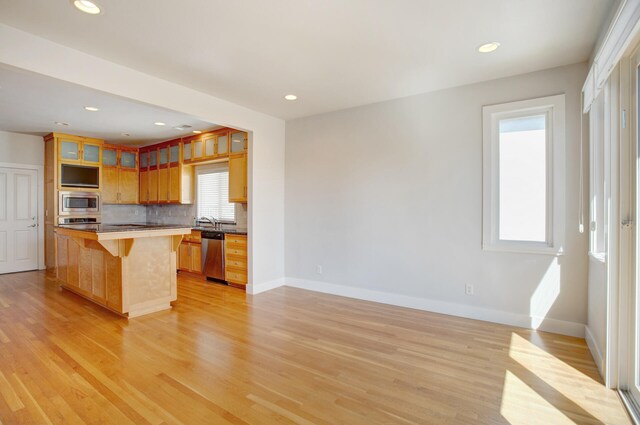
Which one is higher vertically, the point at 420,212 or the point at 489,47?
the point at 489,47

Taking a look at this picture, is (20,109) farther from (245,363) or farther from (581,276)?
(581,276)

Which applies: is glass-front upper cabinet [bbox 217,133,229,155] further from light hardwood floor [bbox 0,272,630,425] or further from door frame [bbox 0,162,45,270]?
door frame [bbox 0,162,45,270]

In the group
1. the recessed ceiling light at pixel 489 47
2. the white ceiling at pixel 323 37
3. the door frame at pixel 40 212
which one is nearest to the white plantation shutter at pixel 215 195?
the white ceiling at pixel 323 37

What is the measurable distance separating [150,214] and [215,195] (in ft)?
8.37

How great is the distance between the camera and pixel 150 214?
7.68m

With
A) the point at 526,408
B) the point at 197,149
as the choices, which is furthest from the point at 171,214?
the point at 526,408

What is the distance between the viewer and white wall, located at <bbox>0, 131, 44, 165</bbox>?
18.8 ft

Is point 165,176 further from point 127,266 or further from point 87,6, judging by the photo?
point 87,6

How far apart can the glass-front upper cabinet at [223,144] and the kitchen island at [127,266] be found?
179cm

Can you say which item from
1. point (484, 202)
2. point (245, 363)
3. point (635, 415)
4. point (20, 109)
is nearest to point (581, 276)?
point (484, 202)

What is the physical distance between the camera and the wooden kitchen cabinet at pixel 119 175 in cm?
657

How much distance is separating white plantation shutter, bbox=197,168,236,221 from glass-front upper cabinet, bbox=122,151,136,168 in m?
1.84

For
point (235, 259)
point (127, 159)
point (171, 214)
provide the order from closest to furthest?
A: point (235, 259) → point (127, 159) → point (171, 214)

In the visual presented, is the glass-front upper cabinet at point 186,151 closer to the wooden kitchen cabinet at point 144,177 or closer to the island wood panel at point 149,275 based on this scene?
the wooden kitchen cabinet at point 144,177
